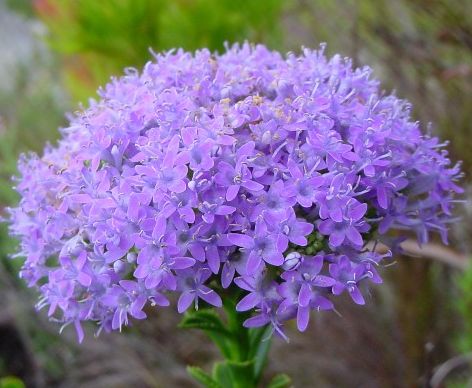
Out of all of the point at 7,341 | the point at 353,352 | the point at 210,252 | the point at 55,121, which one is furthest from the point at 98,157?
the point at 55,121

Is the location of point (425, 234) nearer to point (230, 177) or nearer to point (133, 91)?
point (230, 177)

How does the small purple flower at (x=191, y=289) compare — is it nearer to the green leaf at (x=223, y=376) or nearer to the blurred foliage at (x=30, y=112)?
the green leaf at (x=223, y=376)

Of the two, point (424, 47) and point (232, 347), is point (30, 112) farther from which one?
point (232, 347)

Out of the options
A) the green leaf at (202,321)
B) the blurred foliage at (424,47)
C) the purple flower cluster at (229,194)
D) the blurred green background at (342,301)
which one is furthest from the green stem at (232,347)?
the blurred foliage at (424,47)

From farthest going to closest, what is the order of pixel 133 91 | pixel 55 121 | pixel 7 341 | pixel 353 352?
pixel 55 121 → pixel 7 341 → pixel 353 352 → pixel 133 91

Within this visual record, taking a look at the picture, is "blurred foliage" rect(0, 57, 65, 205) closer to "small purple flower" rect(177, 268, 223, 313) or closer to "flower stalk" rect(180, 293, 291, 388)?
"flower stalk" rect(180, 293, 291, 388)

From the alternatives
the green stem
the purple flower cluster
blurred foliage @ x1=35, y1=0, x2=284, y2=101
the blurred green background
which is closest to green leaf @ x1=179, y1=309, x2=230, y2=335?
the green stem
